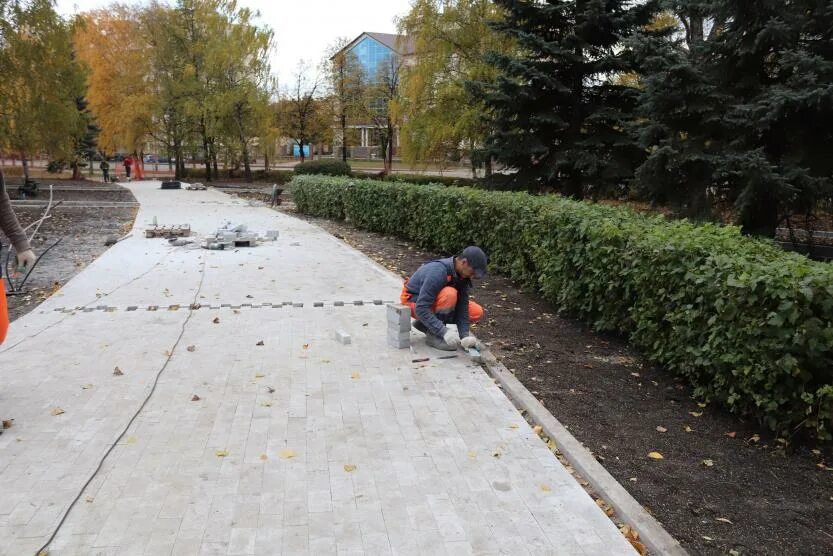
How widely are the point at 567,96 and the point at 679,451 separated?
1221cm

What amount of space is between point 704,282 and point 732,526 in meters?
1.86

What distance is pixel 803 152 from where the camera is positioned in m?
9.57

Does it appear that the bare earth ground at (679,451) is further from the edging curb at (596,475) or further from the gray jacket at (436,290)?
the gray jacket at (436,290)

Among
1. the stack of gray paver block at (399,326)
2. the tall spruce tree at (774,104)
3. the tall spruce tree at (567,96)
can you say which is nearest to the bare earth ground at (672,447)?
the stack of gray paver block at (399,326)

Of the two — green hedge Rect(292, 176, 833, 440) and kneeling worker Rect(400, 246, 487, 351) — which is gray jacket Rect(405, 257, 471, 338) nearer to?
kneeling worker Rect(400, 246, 487, 351)

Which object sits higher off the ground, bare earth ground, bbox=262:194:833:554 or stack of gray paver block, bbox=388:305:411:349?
stack of gray paver block, bbox=388:305:411:349

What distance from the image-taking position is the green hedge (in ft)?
12.2

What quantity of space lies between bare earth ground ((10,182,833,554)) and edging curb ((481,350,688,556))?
0.12 m

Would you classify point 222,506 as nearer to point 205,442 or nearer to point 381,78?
point 205,442

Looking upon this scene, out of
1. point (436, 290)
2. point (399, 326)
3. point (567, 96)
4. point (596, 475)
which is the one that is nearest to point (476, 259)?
point (436, 290)

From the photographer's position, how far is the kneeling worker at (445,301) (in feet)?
18.0

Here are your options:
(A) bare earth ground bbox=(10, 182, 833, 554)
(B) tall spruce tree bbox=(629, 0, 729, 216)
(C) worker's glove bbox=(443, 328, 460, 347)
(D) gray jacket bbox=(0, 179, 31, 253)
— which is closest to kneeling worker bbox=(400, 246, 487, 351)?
(C) worker's glove bbox=(443, 328, 460, 347)

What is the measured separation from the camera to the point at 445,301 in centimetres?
558

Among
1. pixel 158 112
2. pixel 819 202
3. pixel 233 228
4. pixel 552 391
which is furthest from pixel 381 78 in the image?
pixel 552 391
